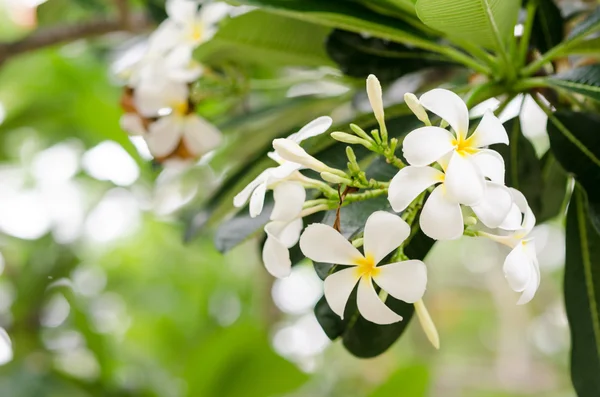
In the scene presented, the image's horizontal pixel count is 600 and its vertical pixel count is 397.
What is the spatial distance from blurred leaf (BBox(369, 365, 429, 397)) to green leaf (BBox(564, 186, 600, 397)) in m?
0.43

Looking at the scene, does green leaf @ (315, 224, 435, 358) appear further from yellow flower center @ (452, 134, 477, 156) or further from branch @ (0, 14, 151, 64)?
branch @ (0, 14, 151, 64)

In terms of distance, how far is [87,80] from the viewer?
4.33 ft

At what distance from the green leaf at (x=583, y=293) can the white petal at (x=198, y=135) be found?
0.37 meters

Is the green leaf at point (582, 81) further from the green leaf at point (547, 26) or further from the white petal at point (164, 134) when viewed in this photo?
the white petal at point (164, 134)

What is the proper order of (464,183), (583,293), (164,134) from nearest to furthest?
(464,183)
(583,293)
(164,134)

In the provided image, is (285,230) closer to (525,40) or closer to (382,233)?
(382,233)

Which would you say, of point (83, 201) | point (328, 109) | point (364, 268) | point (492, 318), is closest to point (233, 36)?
point (328, 109)

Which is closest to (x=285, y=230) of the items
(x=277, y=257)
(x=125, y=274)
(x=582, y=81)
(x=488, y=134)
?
(x=277, y=257)

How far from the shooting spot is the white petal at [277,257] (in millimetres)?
354

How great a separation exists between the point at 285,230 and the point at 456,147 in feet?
0.42

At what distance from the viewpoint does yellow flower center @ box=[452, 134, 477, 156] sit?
0.33 m

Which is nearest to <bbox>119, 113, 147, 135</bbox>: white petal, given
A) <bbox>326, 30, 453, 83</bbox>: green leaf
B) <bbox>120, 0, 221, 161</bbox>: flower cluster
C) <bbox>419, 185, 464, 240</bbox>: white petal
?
<bbox>120, 0, 221, 161</bbox>: flower cluster

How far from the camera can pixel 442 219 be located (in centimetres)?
31

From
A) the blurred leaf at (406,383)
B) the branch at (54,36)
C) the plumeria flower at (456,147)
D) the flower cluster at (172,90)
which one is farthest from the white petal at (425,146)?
the branch at (54,36)
